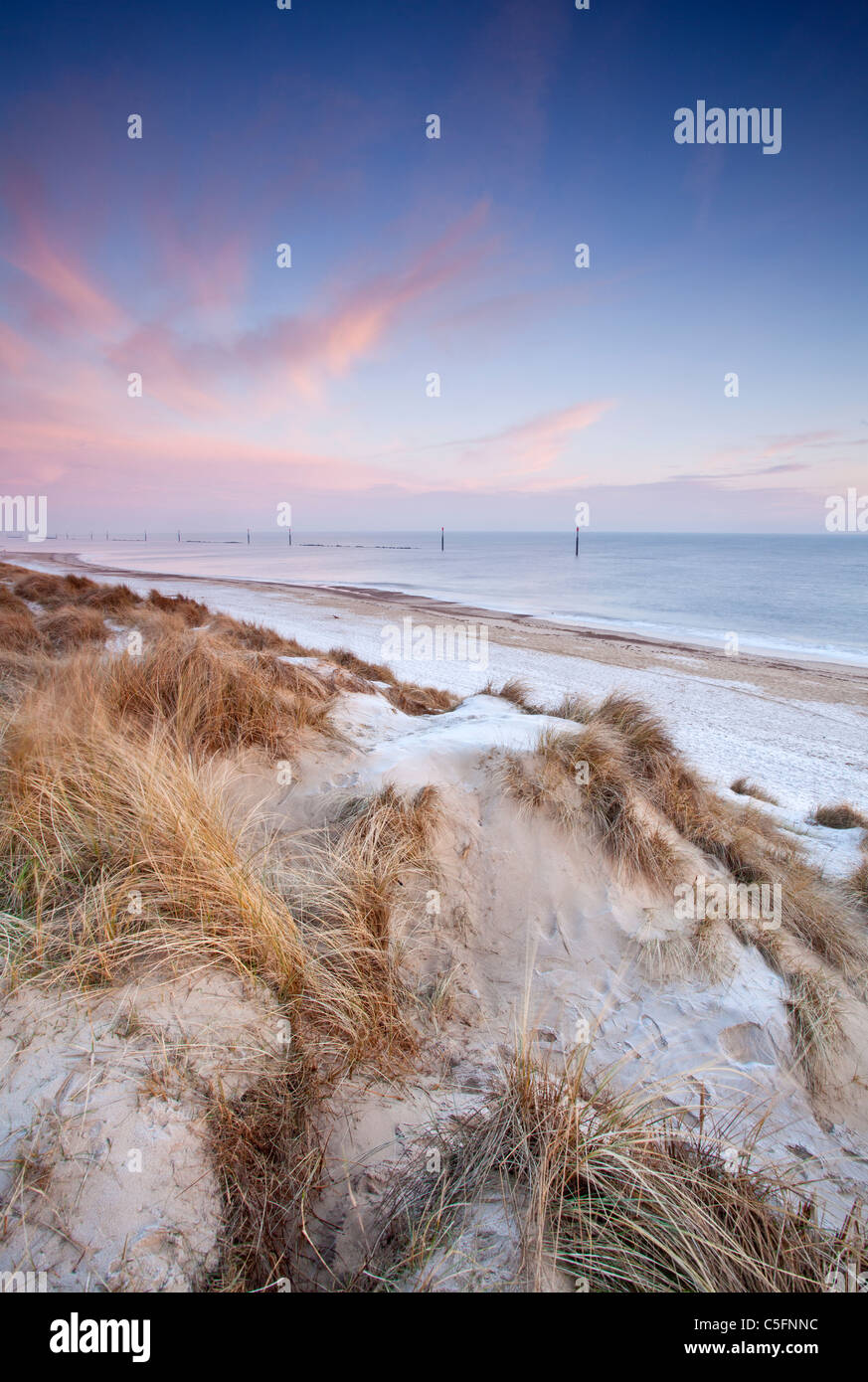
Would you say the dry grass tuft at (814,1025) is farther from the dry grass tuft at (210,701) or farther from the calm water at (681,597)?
the calm water at (681,597)

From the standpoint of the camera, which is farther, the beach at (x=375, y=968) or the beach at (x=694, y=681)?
the beach at (x=694, y=681)

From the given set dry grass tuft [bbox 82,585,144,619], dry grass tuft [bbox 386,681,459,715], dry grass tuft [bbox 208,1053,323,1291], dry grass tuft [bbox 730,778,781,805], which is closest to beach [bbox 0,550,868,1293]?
dry grass tuft [bbox 208,1053,323,1291]

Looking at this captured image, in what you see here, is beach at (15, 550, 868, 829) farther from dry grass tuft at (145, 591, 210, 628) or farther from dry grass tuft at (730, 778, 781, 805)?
dry grass tuft at (145, 591, 210, 628)

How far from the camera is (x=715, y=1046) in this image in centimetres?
331

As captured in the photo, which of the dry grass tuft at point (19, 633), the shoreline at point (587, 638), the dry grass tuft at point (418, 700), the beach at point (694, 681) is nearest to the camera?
the dry grass tuft at point (418, 700)

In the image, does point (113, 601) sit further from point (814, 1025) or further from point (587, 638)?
point (814, 1025)

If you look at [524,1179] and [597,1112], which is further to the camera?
[597,1112]

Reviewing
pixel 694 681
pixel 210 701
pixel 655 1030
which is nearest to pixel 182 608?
pixel 210 701

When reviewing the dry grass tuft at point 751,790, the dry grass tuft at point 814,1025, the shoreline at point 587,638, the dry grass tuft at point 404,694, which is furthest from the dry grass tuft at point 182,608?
the dry grass tuft at point 814,1025

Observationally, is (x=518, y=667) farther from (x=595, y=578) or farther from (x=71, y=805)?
(x=595, y=578)

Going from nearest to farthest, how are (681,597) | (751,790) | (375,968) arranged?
(375,968), (751,790), (681,597)

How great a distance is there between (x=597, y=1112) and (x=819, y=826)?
608 centimetres

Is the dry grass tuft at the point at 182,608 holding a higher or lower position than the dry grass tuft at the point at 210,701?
higher
